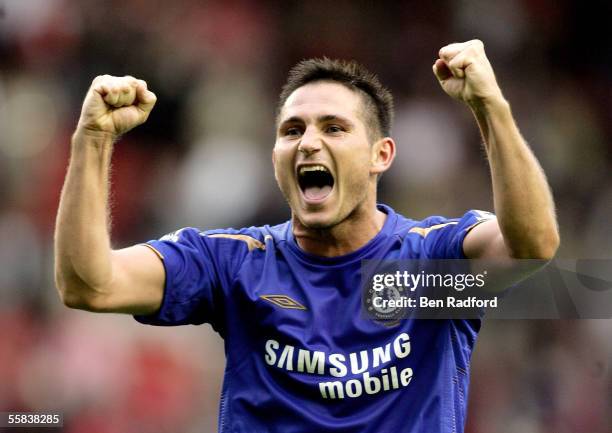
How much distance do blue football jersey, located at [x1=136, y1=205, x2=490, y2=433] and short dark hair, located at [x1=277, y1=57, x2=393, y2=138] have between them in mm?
544

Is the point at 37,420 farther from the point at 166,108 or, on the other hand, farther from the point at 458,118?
the point at 458,118

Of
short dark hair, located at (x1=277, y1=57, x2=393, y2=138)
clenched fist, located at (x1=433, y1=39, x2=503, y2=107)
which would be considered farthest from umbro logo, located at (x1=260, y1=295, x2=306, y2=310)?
clenched fist, located at (x1=433, y1=39, x2=503, y2=107)

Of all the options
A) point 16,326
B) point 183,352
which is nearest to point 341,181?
point 183,352

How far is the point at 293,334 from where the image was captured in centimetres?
357

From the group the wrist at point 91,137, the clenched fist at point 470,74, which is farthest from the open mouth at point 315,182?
the wrist at point 91,137

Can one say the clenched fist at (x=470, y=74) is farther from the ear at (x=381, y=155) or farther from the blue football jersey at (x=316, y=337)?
the ear at (x=381, y=155)

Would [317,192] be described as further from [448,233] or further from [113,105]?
[113,105]

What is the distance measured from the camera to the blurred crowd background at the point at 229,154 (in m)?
6.45

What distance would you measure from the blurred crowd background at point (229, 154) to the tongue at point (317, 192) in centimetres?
287

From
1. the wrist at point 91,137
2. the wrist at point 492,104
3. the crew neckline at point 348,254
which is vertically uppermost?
the wrist at point 492,104

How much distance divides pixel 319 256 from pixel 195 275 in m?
0.50

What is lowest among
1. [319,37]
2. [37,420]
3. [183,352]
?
[37,420]

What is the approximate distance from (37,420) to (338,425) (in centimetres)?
336

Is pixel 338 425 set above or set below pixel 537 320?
below
